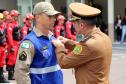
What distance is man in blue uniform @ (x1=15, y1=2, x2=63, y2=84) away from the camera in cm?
380

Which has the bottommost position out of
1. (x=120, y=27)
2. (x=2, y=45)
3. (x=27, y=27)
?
(x=120, y=27)

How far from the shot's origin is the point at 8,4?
111ft

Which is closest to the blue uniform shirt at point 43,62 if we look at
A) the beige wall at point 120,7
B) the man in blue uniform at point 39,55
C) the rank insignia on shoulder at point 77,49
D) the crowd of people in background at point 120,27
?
the man in blue uniform at point 39,55

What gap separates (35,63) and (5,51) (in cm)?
748

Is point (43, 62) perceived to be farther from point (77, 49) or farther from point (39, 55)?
point (77, 49)

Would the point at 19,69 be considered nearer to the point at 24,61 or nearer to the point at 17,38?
the point at 24,61

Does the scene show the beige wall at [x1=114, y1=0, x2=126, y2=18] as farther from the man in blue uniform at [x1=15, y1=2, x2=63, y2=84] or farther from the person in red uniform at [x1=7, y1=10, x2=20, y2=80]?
the man in blue uniform at [x1=15, y1=2, x2=63, y2=84]

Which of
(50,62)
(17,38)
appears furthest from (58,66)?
(17,38)

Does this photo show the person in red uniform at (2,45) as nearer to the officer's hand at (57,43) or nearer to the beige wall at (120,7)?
the officer's hand at (57,43)

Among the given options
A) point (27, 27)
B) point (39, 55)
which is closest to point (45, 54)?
point (39, 55)

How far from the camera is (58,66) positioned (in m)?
4.12

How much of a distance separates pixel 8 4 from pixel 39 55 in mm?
30501

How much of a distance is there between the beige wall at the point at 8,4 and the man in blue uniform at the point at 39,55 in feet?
97.0

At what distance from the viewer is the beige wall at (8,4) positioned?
33406 millimetres
